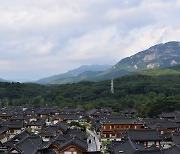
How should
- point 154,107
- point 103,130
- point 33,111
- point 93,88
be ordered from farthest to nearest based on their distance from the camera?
point 93,88 < point 33,111 < point 154,107 < point 103,130

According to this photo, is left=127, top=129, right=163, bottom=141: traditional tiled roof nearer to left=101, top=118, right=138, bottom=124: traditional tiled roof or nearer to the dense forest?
left=101, top=118, right=138, bottom=124: traditional tiled roof

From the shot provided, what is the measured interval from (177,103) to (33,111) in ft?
117

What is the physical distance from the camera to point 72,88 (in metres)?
129

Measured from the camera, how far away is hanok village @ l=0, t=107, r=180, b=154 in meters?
32.1

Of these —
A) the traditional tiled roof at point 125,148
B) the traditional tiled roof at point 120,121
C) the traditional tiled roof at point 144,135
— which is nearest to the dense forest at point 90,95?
the traditional tiled roof at point 120,121

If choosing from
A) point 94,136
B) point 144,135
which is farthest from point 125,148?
point 94,136

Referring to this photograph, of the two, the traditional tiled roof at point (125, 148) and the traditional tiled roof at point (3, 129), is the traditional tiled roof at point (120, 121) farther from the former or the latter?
the traditional tiled roof at point (125, 148)

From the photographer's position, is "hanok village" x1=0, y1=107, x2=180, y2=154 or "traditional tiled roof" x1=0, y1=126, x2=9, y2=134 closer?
"hanok village" x1=0, y1=107, x2=180, y2=154

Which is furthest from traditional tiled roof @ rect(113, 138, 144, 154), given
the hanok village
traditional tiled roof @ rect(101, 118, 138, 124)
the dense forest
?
the dense forest

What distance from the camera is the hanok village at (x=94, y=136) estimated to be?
105ft

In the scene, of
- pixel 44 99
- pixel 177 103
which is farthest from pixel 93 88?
pixel 177 103

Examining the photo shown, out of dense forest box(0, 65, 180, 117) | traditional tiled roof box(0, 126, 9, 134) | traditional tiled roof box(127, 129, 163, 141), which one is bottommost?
traditional tiled roof box(127, 129, 163, 141)

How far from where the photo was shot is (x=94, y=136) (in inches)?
2063

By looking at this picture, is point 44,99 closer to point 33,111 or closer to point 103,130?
point 33,111
